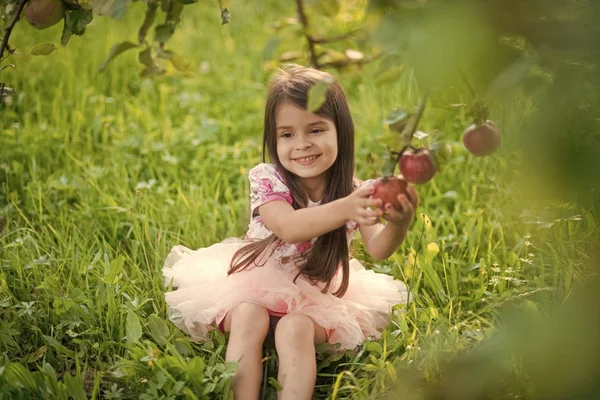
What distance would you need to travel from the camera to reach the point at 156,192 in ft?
9.68

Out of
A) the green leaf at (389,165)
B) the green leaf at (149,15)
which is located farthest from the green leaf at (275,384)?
the green leaf at (149,15)

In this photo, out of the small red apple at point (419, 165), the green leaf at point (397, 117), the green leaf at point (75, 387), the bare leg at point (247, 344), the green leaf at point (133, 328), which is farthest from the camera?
the green leaf at point (133, 328)

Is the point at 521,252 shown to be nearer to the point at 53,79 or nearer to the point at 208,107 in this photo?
the point at 208,107

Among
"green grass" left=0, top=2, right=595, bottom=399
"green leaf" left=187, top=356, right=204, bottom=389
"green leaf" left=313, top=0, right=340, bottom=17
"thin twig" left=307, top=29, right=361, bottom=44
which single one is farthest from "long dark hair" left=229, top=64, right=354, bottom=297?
"green leaf" left=313, top=0, right=340, bottom=17

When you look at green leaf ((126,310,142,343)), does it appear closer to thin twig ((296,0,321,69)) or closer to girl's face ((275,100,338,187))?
girl's face ((275,100,338,187))

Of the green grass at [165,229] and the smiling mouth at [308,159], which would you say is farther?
the smiling mouth at [308,159]

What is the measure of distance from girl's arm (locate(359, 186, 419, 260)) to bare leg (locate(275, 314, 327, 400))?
0.28 metres

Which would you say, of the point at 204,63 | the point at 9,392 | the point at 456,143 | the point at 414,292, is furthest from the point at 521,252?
the point at 204,63

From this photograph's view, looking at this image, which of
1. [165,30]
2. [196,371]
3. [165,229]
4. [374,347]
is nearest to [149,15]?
[165,30]

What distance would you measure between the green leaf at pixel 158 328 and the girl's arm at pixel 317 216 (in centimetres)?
41

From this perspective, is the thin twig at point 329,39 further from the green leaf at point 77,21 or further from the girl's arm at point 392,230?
the green leaf at point 77,21

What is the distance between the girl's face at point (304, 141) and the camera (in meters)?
2.01

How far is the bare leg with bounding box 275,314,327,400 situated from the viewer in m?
1.84

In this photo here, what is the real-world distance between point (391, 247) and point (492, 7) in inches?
43.7
